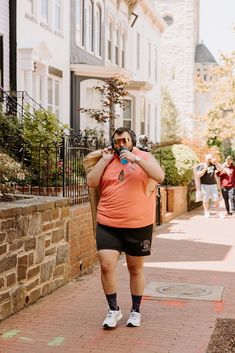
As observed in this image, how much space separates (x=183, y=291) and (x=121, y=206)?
246 cm

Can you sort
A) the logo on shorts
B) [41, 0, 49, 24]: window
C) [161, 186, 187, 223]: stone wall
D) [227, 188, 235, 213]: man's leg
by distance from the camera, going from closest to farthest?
1. the logo on shorts
2. [161, 186, 187, 223]: stone wall
3. [41, 0, 49, 24]: window
4. [227, 188, 235, 213]: man's leg

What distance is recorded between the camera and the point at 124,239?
5.96m

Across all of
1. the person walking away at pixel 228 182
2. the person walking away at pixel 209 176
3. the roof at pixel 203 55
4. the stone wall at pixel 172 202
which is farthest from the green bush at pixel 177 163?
the roof at pixel 203 55

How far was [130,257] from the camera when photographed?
6027 mm

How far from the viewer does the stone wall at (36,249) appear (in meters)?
6.38

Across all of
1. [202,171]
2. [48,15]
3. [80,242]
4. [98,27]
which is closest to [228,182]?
[202,171]

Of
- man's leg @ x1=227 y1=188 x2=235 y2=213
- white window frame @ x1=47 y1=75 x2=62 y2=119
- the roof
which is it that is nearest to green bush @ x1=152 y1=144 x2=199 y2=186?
man's leg @ x1=227 y1=188 x2=235 y2=213

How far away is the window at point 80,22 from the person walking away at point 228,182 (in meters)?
6.46

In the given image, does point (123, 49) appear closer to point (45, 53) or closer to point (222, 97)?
point (222, 97)

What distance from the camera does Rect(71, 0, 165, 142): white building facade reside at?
20562 millimetres

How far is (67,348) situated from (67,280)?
299 centimetres

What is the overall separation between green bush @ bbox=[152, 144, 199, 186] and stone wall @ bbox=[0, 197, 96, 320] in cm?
1064

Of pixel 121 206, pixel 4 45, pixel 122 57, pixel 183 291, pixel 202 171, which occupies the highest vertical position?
pixel 122 57

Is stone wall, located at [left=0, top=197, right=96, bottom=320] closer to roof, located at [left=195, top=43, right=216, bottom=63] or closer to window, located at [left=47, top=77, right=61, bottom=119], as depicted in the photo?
window, located at [left=47, top=77, right=61, bottom=119]
